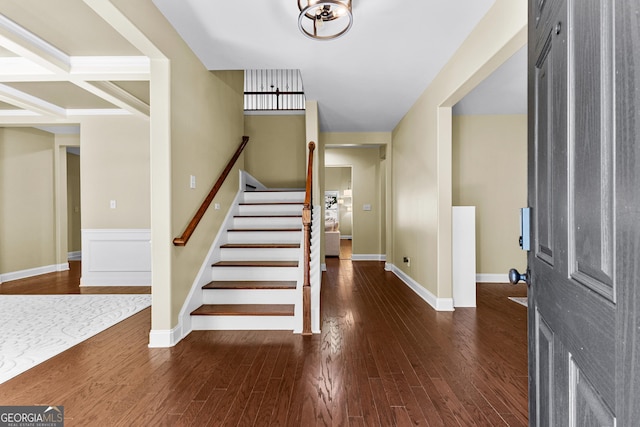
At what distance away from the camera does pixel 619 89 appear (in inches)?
20.9

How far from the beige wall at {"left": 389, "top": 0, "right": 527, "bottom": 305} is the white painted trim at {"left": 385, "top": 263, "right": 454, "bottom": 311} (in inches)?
2.0

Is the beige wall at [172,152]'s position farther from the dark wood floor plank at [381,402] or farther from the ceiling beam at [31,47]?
the dark wood floor plank at [381,402]

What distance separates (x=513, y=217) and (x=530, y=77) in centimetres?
464

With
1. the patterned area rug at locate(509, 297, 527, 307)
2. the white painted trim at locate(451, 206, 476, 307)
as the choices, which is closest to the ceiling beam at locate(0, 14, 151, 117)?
the white painted trim at locate(451, 206, 476, 307)

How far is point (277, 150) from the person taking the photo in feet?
20.1

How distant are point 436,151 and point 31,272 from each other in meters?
6.93

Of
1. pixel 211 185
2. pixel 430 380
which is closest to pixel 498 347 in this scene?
pixel 430 380

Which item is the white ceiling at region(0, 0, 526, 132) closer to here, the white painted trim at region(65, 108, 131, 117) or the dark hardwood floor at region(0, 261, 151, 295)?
the white painted trim at region(65, 108, 131, 117)

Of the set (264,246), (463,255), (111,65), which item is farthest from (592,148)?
(111,65)

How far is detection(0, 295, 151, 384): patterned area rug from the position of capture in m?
2.37

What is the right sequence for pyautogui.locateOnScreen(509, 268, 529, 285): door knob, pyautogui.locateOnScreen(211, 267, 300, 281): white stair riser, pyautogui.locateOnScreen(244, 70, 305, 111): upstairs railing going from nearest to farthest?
pyautogui.locateOnScreen(509, 268, 529, 285): door knob, pyautogui.locateOnScreen(211, 267, 300, 281): white stair riser, pyautogui.locateOnScreen(244, 70, 305, 111): upstairs railing

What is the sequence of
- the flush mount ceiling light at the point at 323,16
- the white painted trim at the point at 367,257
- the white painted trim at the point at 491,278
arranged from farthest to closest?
the white painted trim at the point at 367,257
the white painted trim at the point at 491,278
the flush mount ceiling light at the point at 323,16

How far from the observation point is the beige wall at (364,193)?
7.43m

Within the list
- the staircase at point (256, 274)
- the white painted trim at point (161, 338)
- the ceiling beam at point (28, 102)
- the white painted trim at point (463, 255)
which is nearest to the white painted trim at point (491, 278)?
the white painted trim at point (463, 255)
